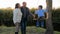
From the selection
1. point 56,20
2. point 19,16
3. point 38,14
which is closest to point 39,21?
point 38,14

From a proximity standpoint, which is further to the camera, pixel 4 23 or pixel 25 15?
pixel 4 23

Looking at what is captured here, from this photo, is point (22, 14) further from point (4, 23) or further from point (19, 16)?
point (4, 23)

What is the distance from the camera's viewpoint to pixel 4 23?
71.1 feet

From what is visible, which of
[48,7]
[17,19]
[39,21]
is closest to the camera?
[17,19]

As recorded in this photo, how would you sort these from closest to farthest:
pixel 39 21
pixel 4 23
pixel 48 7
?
1. pixel 48 7
2. pixel 39 21
3. pixel 4 23

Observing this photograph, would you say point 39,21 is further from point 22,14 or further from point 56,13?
point 56,13

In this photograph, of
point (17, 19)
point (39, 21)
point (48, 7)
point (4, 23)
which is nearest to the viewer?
point (17, 19)

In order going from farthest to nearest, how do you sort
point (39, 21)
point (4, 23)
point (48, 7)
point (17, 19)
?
point (4, 23)
point (39, 21)
point (48, 7)
point (17, 19)

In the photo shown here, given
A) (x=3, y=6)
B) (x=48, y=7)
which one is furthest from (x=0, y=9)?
(x=48, y=7)

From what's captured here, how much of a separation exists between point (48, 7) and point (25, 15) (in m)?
1.51

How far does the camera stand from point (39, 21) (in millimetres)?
17156

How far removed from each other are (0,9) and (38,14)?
5.57 m

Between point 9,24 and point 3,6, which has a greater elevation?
point 3,6

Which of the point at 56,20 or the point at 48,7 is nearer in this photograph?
the point at 48,7
